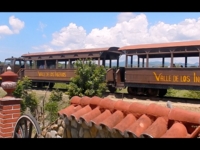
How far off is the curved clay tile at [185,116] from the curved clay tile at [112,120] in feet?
2.03

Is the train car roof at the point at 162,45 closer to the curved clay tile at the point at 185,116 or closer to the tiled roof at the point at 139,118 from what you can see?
the tiled roof at the point at 139,118

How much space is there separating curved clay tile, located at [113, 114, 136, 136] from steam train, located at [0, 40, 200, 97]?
383 inches

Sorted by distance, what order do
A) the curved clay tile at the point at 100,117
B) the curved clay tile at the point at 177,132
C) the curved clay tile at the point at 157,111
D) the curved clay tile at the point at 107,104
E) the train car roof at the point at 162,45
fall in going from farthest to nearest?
the train car roof at the point at 162,45
the curved clay tile at the point at 107,104
the curved clay tile at the point at 100,117
the curved clay tile at the point at 157,111
the curved clay tile at the point at 177,132

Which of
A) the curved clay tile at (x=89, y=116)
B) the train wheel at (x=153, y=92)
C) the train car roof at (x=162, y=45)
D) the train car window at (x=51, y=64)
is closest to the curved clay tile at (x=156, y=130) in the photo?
the curved clay tile at (x=89, y=116)

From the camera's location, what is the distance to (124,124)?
7.79 ft

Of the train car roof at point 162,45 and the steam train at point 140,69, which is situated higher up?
the train car roof at point 162,45

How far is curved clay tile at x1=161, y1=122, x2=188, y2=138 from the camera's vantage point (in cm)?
192

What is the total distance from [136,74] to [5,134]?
10895 millimetres

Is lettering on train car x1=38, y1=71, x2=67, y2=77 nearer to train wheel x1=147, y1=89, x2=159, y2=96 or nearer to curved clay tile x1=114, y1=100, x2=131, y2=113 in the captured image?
train wheel x1=147, y1=89, x2=159, y2=96

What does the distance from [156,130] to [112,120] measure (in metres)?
0.62

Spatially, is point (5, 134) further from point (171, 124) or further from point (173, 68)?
point (173, 68)

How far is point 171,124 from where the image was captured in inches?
86.6

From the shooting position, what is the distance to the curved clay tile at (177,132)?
1.92m
